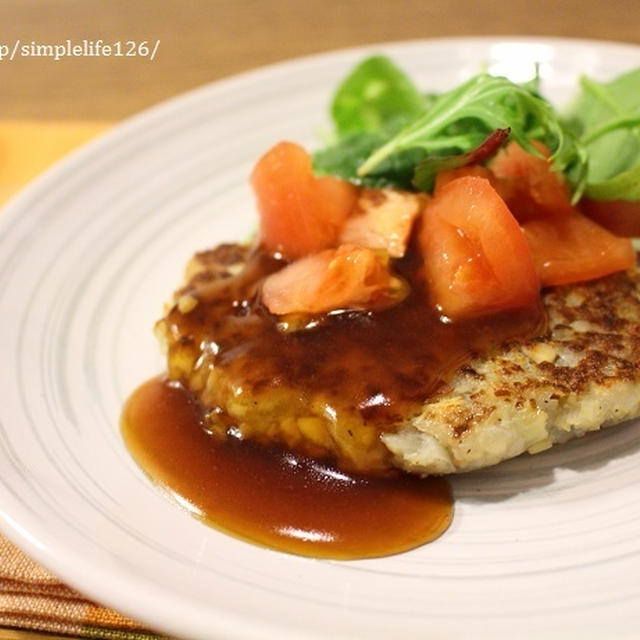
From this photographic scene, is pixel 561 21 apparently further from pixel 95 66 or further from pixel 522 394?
pixel 522 394

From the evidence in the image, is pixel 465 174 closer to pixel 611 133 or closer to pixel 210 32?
pixel 611 133

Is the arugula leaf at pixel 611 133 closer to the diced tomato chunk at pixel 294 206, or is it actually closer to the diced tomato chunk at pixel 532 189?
the diced tomato chunk at pixel 532 189

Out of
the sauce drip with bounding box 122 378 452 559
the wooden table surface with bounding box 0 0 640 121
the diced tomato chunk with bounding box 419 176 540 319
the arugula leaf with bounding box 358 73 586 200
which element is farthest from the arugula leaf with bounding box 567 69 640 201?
the wooden table surface with bounding box 0 0 640 121

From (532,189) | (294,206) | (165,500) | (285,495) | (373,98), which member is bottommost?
(285,495)

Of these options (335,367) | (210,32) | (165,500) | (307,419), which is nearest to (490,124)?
(335,367)

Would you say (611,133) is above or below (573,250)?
above

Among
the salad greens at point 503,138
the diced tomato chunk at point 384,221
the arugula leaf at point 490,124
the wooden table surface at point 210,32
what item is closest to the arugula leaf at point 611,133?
the salad greens at point 503,138

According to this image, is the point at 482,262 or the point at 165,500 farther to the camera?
the point at 482,262

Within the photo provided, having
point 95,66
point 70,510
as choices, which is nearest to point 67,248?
point 70,510
